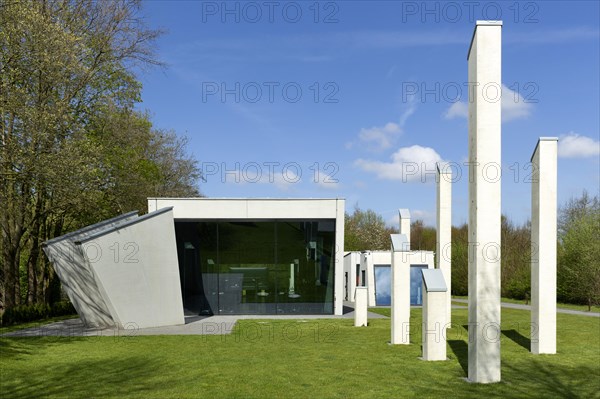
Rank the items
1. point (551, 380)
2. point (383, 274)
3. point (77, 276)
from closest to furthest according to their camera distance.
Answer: point (551, 380) < point (77, 276) < point (383, 274)

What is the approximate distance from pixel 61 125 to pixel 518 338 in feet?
51.1

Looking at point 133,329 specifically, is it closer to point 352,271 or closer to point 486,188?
point 486,188

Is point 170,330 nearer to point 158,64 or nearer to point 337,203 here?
point 337,203

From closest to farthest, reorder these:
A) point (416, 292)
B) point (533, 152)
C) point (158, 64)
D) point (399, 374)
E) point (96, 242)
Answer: point (399, 374)
point (533, 152)
point (96, 242)
point (158, 64)
point (416, 292)

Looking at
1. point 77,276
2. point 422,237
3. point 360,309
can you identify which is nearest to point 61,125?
point 77,276

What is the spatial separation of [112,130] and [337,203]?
1034 cm

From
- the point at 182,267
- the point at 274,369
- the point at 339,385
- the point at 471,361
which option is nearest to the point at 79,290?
the point at 182,267

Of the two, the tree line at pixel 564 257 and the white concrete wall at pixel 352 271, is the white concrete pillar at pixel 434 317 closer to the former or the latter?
the tree line at pixel 564 257

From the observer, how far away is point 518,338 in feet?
49.4

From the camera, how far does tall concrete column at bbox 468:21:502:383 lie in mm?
8727

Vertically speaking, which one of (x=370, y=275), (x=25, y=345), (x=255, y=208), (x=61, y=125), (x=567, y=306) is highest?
(x=61, y=125)

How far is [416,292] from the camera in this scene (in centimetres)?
3384

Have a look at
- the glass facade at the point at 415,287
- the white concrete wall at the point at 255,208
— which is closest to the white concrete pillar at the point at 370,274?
the glass facade at the point at 415,287

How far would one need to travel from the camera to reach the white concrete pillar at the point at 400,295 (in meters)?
14.0
